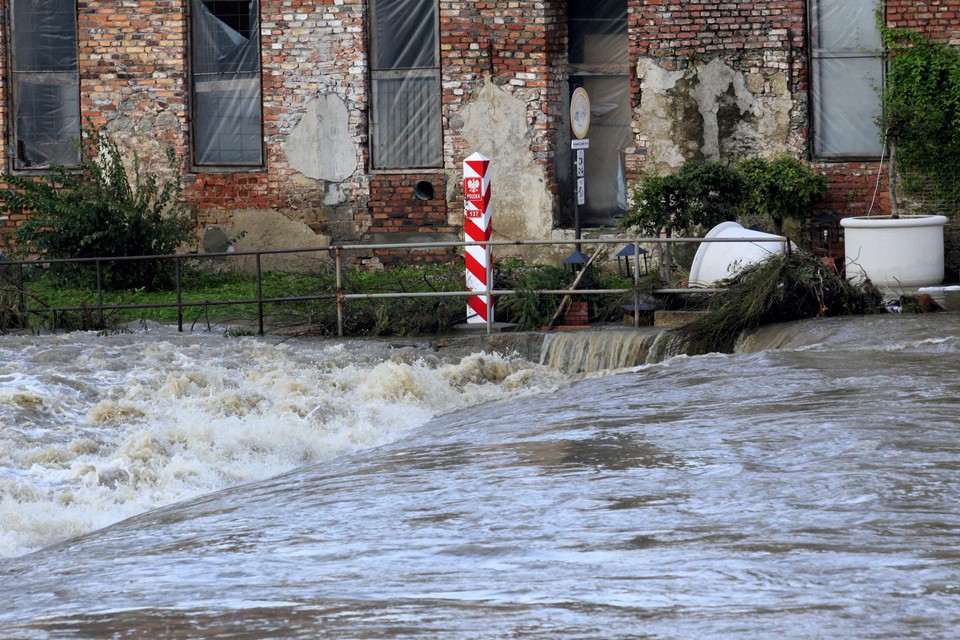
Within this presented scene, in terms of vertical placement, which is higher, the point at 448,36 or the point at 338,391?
the point at 448,36

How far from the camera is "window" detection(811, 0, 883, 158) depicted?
50.4ft

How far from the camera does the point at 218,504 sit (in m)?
7.33

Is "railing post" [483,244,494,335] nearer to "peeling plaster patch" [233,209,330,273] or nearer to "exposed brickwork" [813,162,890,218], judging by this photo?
"peeling plaster patch" [233,209,330,273]

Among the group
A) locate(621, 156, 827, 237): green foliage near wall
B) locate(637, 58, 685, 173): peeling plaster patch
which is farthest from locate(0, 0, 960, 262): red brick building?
locate(621, 156, 827, 237): green foliage near wall

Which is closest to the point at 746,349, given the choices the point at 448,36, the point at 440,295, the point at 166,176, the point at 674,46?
the point at 440,295

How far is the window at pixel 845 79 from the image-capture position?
15.4 metres

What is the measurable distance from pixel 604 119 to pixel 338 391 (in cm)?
717

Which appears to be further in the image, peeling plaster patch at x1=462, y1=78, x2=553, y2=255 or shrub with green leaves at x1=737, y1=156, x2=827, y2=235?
peeling plaster patch at x1=462, y1=78, x2=553, y2=255

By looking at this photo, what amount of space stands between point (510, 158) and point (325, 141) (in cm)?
237

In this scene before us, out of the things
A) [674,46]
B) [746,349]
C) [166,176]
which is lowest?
[746,349]

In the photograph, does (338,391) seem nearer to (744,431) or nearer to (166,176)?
(744,431)

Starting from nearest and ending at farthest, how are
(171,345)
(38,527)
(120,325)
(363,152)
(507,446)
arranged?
(38,527), (507,446), (171,345), (120,325), (363,152)

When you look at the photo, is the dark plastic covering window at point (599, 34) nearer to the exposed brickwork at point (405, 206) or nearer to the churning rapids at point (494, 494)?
the exposed brickwork at point (405, 206)

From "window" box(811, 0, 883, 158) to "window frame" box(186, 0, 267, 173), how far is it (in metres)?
6.82
